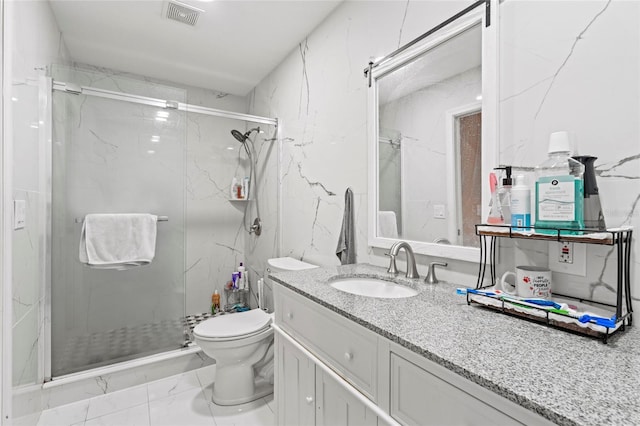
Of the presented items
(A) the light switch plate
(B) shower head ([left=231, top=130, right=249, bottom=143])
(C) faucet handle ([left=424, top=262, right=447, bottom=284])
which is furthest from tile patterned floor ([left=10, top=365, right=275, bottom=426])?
(B) shower head ([left=231, top=130, right=249, bottom=143])

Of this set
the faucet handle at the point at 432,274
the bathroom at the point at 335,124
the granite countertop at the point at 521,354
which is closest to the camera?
the granite countertop at the point at 521,354

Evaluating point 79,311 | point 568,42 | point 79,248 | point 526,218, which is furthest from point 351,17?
point 79,311

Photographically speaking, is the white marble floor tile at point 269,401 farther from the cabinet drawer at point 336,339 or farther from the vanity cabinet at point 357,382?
the cabinet drawer at point 336,339

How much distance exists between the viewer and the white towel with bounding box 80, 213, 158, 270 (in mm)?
1953

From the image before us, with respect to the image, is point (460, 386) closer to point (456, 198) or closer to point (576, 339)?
point (576, 339)

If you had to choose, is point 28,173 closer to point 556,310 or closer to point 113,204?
point 113,204

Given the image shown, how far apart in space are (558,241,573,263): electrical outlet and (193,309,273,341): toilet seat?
1.53 meters

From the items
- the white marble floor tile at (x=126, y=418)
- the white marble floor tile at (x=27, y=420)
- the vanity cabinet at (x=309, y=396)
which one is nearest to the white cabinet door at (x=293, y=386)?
the vanity cabinet at (x=309, y=396)

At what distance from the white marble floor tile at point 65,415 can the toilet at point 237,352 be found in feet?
2.38

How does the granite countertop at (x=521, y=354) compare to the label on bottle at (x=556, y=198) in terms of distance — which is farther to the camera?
the label on bottle at (x=556, y=198)

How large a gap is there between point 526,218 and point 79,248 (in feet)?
7.64

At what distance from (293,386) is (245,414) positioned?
2.61 ft

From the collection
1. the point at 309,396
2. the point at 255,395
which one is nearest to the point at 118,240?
the point at 255,395

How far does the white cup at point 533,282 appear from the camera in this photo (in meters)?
0.86
